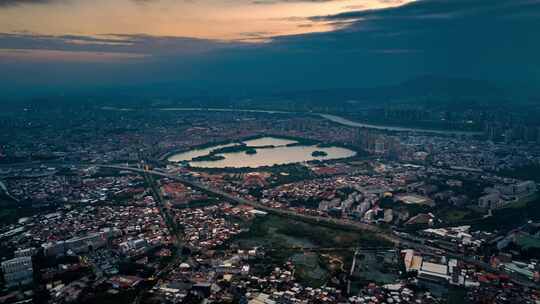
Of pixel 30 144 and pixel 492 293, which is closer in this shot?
pixel 492 293

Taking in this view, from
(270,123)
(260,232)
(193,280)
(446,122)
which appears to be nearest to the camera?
(193,280)

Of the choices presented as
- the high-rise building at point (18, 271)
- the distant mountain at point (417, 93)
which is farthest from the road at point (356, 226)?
the distant mountain at point (417, 93)

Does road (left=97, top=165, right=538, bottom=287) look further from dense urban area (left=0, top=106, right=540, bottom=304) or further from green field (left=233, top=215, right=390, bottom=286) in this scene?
green field (left=233, top=215, right=390, bottom=286)

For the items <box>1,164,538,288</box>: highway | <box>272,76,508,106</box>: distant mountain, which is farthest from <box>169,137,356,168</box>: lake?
<box>272,76,508,106</box>: distant mountain

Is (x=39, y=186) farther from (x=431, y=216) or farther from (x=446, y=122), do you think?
(x=446, y=122)

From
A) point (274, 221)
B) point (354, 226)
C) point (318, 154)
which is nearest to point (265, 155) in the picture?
point (318, 154)

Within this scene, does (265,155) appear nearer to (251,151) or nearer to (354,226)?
(251,151)

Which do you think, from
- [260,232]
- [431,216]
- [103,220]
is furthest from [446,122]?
[103,220]
